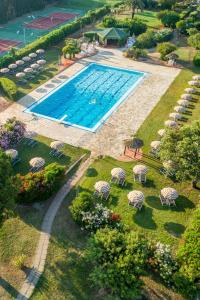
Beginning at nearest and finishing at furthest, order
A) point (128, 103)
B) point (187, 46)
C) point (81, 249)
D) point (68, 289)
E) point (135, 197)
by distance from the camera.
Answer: point (68, 289) < point (81, 249) < point (135, 197) < point (128, 103) < point (187, 46)

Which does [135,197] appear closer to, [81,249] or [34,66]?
[81,249]

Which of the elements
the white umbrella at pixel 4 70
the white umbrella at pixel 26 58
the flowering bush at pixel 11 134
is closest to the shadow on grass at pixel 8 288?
the flowering bush at pixel 11 134

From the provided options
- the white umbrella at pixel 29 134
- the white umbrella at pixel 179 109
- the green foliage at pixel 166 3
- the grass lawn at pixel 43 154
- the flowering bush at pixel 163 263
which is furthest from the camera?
the green foliage at pixel 166 3

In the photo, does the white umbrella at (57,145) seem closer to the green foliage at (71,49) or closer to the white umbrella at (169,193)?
the white umbrella at (169,193)

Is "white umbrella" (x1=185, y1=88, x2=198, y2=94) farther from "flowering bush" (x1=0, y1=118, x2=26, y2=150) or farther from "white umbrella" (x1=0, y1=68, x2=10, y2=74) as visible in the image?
"white umbrella" (x1=0, y1=68, x2=10, y2=74)

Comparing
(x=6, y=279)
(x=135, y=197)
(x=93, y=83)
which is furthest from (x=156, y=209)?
(x=93, y=83)

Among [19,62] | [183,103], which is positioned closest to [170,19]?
[183,103]

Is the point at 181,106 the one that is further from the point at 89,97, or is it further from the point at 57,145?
the point at 57,145

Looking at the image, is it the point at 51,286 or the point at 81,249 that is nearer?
the point at 51,286
